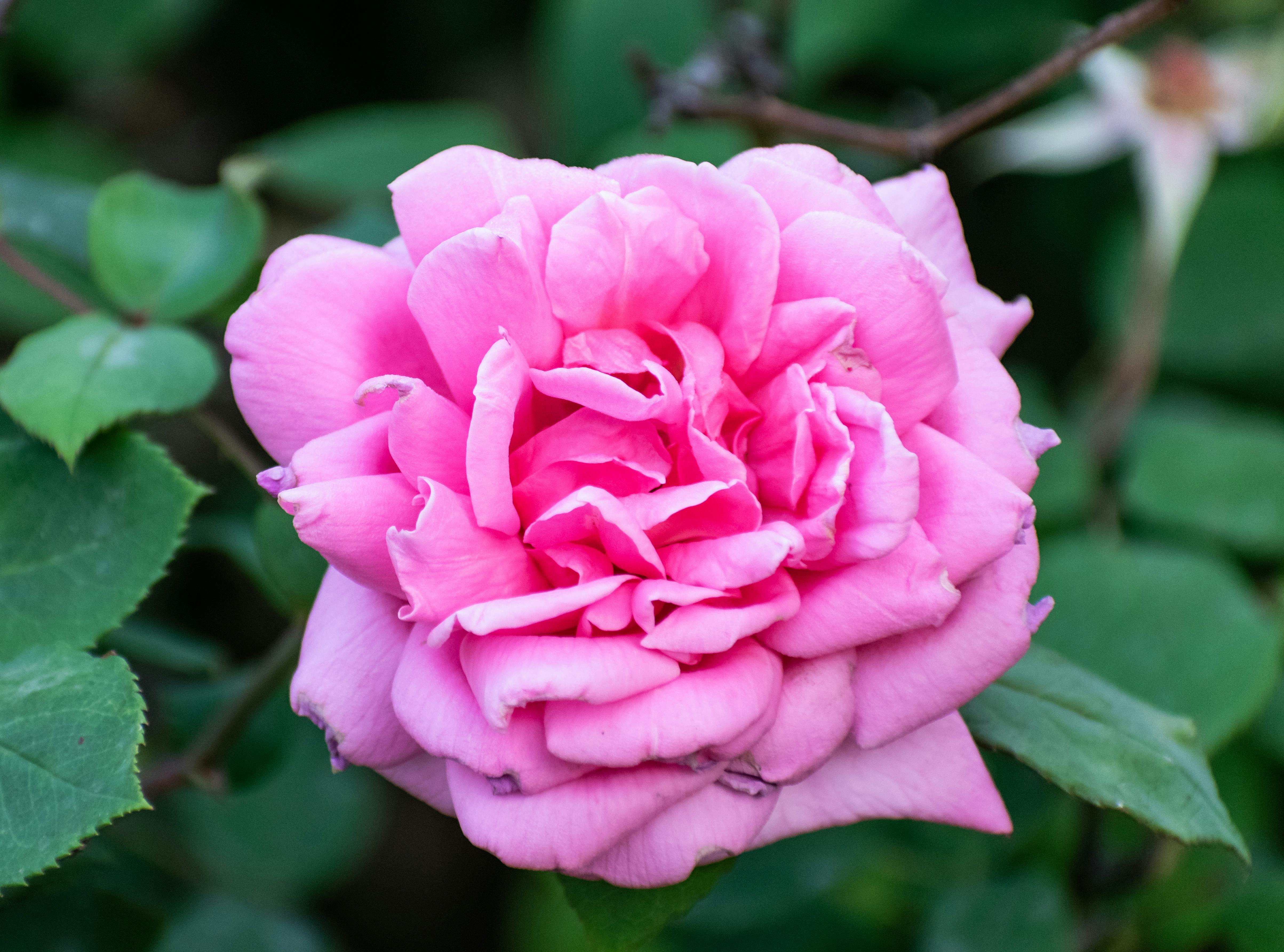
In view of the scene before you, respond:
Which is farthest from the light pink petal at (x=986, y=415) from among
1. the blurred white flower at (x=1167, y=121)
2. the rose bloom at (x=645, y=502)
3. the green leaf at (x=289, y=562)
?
the blurred white flower at (x=1167, y=121)

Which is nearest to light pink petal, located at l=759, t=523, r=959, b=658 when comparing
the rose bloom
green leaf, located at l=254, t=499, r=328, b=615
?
the rose bloom

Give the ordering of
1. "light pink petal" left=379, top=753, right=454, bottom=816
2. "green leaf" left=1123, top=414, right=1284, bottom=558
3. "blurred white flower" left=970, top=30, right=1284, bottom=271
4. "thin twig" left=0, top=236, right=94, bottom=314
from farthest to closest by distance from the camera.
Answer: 1. "blurred white flower" left=970, top=30, right=1284, bottom=271
2. "green leaf" left=1123, top=414, right=1284, bottom=558
3. "thin twig" left=0, top=236, right=94, bottom=314
4. "light pink petal" left=379, top=753, right=454, bottom=816

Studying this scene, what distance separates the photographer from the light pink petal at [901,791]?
62cm

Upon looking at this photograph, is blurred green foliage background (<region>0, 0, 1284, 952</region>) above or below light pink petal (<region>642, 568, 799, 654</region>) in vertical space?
below

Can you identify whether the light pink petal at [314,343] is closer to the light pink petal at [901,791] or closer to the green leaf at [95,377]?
the green leaf at [95,377]

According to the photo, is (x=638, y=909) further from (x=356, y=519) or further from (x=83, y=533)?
(x=83, y=533)

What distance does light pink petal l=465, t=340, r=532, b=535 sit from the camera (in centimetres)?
54

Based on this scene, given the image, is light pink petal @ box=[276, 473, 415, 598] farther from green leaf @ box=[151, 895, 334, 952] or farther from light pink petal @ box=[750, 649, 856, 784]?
green leaf @ box=[151, 895, 334, 952]

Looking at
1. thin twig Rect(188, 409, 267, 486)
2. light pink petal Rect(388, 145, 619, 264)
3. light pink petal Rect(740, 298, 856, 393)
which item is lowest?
thin twig Rect(188, 409, 267, 486)

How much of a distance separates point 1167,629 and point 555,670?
849mm

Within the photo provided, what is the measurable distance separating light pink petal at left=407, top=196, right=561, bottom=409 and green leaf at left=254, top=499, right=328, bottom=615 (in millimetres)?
246

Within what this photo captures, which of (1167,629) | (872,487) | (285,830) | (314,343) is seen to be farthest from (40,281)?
(1167,629)

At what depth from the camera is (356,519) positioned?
549 mm

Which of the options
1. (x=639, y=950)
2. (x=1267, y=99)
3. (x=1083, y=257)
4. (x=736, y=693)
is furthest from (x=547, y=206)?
(x=1083, y=257)
